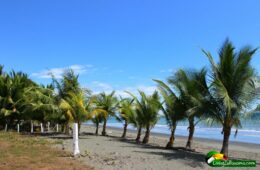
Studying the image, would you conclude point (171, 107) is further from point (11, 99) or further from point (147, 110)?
point (11, 99)

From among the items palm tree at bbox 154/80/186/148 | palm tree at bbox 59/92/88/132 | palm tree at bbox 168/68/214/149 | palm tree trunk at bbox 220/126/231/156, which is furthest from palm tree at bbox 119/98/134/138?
palm tree trunk at bbox 220/126/231/156

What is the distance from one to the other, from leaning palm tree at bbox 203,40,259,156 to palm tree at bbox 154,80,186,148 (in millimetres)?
4123

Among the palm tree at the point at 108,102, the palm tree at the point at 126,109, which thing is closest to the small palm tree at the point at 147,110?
the palm tree at the point at 126,109

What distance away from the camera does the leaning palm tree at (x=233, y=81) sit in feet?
43.5

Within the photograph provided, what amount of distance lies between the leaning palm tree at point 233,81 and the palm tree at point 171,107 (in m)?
4.12

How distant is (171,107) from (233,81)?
513cm

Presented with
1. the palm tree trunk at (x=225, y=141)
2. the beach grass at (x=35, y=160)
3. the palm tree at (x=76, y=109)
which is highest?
the palm tree at (x=76, y=109)

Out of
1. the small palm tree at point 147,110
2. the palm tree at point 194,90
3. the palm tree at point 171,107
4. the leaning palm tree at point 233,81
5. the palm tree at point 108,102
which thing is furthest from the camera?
the palm tree at point 108,102

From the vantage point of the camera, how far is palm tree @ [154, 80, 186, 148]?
1772 cm

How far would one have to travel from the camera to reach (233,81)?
43.8ft

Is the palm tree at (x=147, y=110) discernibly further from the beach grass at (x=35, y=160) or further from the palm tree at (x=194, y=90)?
the beach grass at (x=35, y=160)

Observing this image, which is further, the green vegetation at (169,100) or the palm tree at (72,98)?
the palm tree at (72,98)

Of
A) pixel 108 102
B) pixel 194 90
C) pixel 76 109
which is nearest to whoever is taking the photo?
pixel 194 90

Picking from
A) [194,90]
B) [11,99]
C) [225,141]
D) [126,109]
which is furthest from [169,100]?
[11,99]
